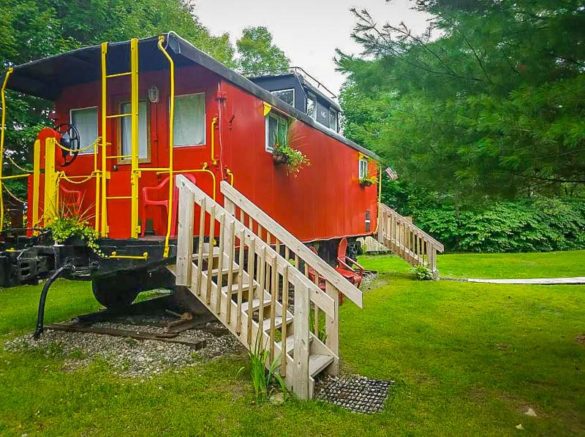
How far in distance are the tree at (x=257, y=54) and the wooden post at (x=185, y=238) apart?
85.9ft

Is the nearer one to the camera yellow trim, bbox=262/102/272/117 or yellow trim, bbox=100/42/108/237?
yellow trim, bbox=100/42/108/237

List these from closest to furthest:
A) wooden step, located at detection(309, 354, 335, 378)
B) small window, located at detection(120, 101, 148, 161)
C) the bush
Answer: wooden step, located at detection(309, 354, 335, 378)
small window, located at detection(120, 101, 148, 161)
the bush

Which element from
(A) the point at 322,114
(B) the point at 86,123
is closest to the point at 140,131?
(B) the point at 86,123

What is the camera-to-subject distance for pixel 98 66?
5629 millimetres

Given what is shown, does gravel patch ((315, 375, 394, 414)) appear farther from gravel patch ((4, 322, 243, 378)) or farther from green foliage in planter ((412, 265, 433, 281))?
green foliage in planter ((412, 265, 433, 281))

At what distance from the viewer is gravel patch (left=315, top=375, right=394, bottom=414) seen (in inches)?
139

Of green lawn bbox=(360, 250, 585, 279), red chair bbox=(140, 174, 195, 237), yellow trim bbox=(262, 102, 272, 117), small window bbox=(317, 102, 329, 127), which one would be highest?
small window bbox=(317, 102, 329, 127)

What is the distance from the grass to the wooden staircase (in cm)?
41

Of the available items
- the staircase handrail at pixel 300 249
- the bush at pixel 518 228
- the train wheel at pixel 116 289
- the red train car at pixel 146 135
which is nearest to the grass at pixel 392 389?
the staircase handrail at pixel 300 249

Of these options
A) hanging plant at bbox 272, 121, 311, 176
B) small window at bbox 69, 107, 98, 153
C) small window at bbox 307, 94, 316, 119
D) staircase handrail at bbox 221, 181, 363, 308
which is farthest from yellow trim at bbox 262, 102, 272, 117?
small window at bbox 307, 94, 316, 119

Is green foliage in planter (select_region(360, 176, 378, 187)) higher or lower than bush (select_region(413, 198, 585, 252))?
higher

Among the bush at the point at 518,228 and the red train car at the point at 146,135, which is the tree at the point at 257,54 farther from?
the red train car at the point at 146,135

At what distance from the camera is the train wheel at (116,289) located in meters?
6.57

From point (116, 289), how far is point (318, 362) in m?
4.04
